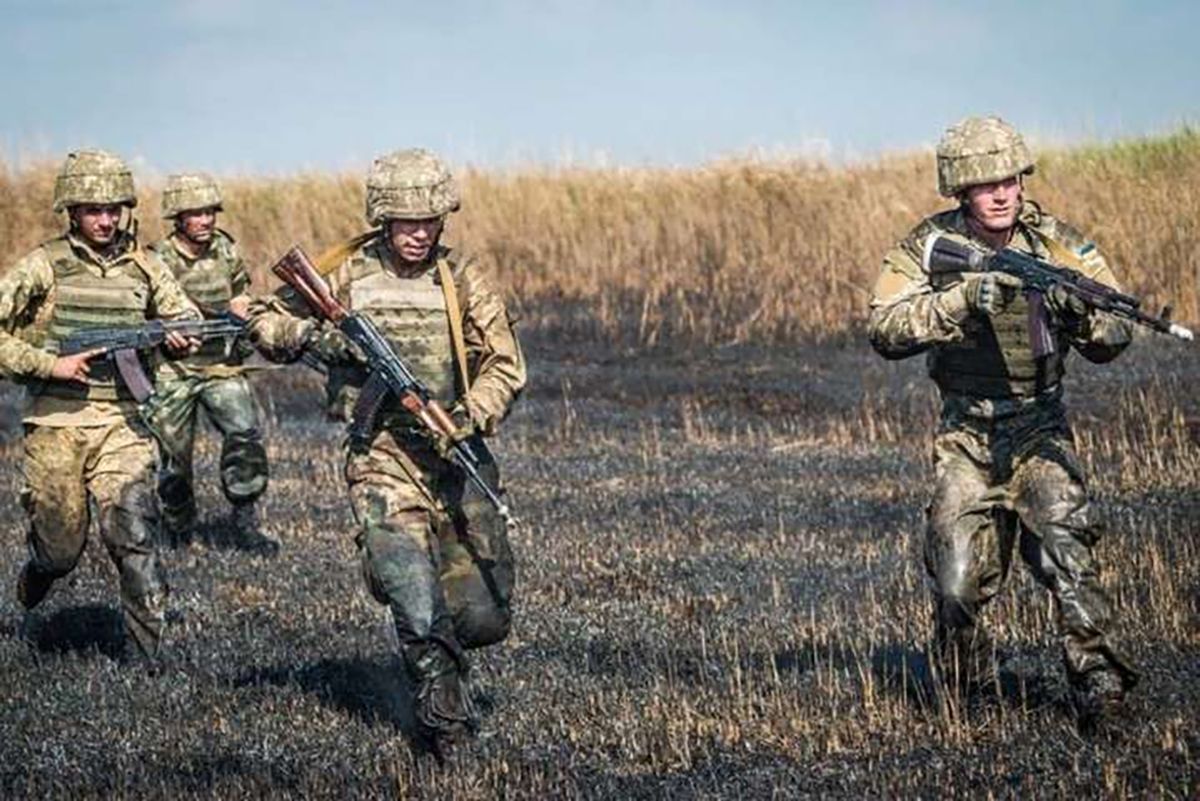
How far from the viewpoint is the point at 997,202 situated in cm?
731

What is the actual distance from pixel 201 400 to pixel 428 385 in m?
5.48

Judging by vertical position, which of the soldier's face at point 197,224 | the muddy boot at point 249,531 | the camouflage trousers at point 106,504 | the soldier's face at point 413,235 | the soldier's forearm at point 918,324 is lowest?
the muddy boot at point 249,531

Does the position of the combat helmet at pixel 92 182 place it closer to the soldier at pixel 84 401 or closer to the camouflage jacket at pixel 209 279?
the soldier at pixel 84 401

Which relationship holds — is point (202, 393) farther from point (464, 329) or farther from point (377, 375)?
point (377, 375)

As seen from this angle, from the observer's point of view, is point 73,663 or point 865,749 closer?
point 865,749

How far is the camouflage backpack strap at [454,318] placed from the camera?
7.45 m

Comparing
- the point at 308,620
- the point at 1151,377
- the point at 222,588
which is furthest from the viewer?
the point at 1151,377

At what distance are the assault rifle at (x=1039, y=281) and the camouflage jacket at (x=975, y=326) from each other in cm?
8

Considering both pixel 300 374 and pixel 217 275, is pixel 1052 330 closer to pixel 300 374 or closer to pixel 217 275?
pixel 217 275

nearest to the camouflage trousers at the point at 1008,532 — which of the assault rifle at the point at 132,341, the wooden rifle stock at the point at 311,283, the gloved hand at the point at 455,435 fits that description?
the gloved hand at the point at 455,435

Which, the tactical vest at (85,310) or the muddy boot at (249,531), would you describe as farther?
the muddy boot at (249,531)

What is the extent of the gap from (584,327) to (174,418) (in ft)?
38.9

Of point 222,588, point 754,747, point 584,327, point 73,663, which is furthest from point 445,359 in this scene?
point 584,327

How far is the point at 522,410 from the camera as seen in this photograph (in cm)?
1931
